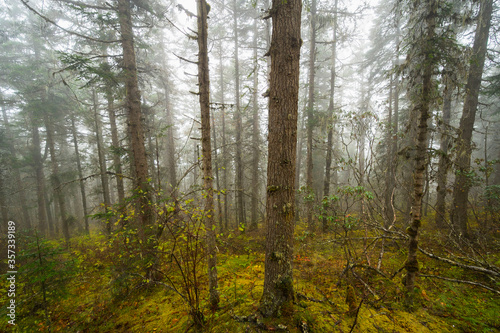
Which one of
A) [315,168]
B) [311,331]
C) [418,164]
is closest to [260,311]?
[311,331]

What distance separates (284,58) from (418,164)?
12.6 ft

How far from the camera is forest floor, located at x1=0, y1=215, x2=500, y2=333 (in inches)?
132

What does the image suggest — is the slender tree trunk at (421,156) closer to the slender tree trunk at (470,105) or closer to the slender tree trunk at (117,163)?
the slender tree trunk at (470,105)

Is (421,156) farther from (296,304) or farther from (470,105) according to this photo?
(470,105)

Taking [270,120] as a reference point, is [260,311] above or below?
below

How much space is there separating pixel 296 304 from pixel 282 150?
2868 mm

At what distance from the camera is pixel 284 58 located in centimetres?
318

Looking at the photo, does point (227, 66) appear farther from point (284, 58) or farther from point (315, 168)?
point (284, 58)

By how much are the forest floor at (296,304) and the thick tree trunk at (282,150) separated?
0.44 m

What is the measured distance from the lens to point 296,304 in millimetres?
3379

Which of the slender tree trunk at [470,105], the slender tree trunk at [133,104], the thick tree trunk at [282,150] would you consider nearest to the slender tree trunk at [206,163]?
the thick tree trunk at [282,150]

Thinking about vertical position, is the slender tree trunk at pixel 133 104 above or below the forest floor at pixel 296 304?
above

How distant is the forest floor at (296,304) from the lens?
335 cm

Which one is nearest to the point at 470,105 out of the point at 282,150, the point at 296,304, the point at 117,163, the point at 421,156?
the point at 421,156
